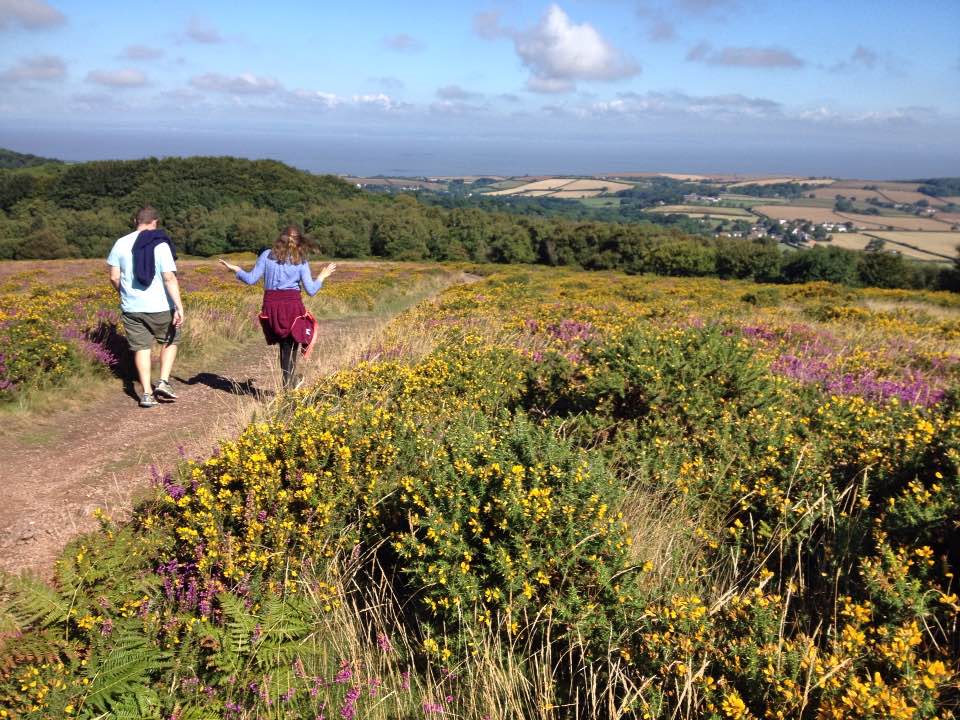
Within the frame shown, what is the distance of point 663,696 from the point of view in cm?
227

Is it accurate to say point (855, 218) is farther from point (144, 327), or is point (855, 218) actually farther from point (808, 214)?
point (144, 327)

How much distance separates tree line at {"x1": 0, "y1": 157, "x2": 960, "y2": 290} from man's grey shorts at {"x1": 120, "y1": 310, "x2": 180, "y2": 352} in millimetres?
55357

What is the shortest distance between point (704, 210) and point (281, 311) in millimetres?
154590

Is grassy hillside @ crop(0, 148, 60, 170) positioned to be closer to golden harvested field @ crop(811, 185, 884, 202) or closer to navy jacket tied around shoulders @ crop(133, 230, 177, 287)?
navy jacket tied around shoulders @ crop(133, 230, 177, 287)

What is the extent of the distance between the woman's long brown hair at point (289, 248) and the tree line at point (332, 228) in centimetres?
5559

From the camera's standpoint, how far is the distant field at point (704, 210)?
444 feet

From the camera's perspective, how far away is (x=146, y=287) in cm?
661

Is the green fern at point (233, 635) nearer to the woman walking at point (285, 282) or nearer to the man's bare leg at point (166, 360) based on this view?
Result: the woman walking at point (285, 282)

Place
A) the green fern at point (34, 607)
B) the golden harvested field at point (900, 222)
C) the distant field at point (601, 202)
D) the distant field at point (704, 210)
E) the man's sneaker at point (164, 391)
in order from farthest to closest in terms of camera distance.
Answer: the distant field at point (601, 202) → the distant field at point (704, 210) → the golden harvested field at point (900, 222) → the man's sneaker at point (164, 391) → the green fern at point (34, 607)

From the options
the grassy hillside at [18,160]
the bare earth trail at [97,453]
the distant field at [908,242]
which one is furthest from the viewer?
the grassy hillside at [18,160]

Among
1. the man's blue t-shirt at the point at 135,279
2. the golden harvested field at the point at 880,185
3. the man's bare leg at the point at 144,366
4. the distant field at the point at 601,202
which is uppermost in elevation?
the golden harvested field at the point at 880,185

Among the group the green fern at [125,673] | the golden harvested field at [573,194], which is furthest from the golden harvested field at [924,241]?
the green fern at [125,673]

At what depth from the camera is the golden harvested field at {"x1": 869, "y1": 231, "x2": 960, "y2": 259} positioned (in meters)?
82.1

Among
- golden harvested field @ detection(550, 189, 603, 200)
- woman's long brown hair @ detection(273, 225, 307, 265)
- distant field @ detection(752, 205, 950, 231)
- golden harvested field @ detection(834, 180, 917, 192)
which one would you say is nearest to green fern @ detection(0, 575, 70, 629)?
woman's long brown hair @ detection(273, 225, 307, 265)
